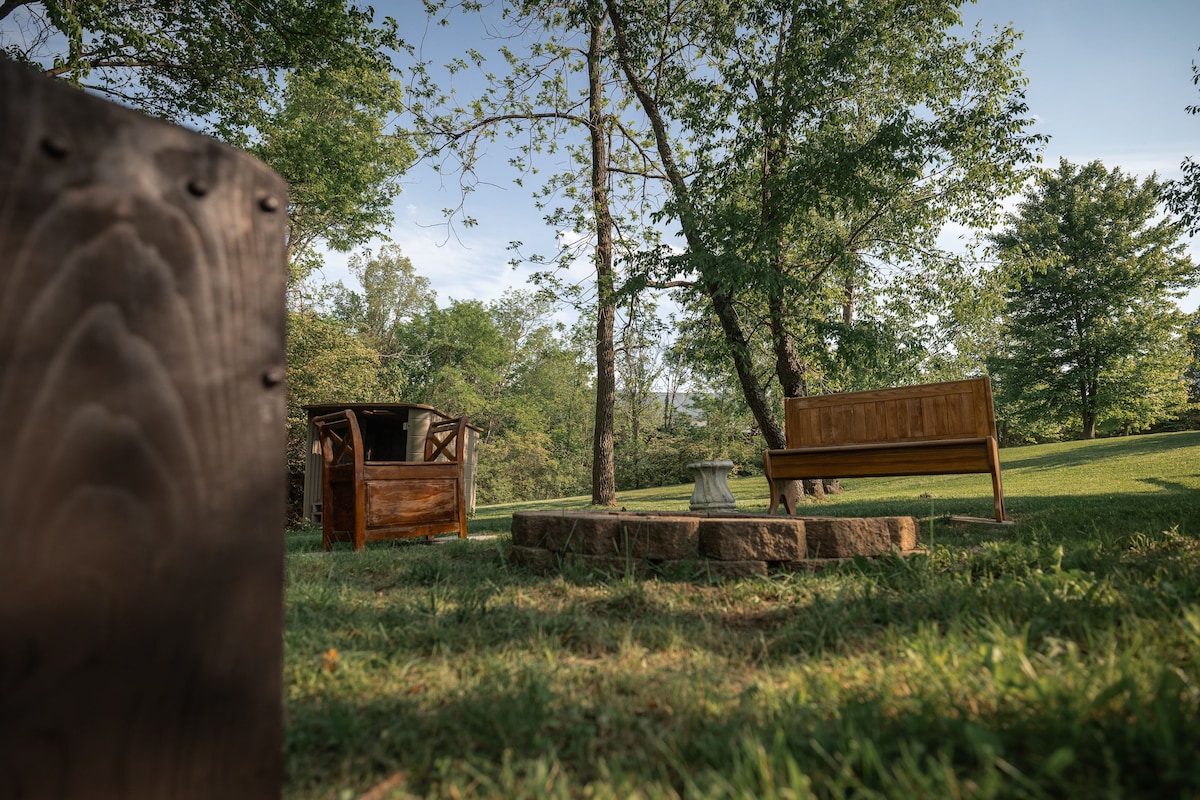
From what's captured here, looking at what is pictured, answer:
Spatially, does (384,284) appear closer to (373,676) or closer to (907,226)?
(907,226)

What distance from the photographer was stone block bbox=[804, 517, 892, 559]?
142 inches

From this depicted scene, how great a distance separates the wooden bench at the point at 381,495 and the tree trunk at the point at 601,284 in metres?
4.54

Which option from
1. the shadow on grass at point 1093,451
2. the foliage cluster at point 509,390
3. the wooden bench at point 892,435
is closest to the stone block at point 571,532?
the wooden bench at point 892,435

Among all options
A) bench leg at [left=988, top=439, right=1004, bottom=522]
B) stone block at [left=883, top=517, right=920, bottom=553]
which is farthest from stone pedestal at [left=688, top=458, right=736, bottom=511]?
stone block at [left=883, top=517, right=920, bottom=553]

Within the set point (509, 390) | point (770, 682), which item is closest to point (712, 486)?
point (770, 682)

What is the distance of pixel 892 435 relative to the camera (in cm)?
653

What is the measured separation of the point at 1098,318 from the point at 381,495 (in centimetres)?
3060

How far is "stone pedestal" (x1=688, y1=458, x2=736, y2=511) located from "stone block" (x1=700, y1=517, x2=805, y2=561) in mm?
3005

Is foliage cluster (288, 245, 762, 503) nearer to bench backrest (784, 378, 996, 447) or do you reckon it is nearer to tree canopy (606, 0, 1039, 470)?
tree canopy (606, 0, 1039, 470)

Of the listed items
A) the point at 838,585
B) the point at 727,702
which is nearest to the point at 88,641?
the point at 727,702

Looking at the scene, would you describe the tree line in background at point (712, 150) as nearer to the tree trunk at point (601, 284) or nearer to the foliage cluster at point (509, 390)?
the tree trunk at point (601, 284)

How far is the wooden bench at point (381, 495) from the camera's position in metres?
5.42

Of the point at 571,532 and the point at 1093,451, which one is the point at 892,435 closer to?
the point at 571,532

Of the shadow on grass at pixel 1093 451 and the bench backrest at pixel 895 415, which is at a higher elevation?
the bench backrest at pixel 895 415
